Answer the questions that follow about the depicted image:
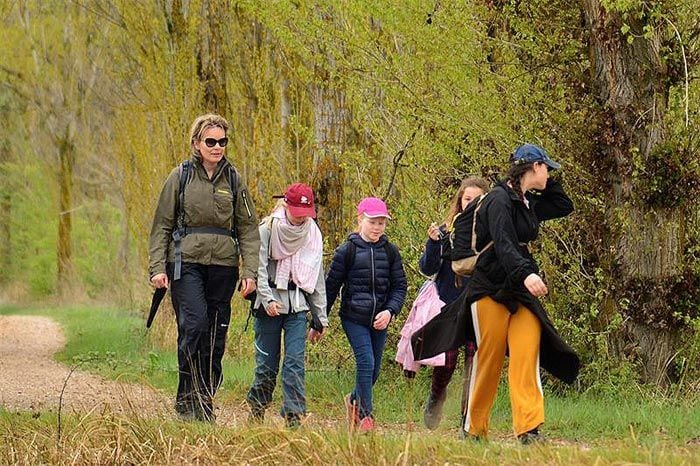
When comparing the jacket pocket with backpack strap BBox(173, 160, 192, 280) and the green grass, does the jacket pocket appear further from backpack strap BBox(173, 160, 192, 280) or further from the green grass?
the green grass

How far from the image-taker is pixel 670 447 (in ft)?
23.9

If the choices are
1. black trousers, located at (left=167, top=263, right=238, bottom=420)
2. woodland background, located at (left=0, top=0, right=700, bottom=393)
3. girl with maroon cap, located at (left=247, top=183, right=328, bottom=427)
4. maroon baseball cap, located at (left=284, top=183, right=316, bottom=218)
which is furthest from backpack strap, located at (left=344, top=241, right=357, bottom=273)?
woodland background, located at (left=0, top=0, right=700, bottom=393)

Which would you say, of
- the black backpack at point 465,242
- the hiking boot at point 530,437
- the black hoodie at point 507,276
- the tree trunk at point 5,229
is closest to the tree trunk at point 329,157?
the black backpack at point 465,242

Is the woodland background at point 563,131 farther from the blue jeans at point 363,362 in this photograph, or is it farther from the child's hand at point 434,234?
the blue jeans at point 363,362

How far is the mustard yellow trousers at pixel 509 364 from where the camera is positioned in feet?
26.5

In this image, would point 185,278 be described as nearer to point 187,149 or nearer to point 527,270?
point 527,270

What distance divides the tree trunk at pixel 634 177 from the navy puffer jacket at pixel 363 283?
106 inches

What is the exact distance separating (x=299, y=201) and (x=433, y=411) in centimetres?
196

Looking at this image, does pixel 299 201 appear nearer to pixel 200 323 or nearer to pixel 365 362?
pixel 200 323

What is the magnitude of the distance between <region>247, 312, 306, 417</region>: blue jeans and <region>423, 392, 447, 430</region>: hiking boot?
1.04 metres

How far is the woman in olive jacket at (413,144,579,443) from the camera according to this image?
8078 millimetres

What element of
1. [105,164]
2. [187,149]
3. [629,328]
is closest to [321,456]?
[629,328]

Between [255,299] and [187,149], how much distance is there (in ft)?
32.6

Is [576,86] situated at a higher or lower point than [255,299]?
higher
